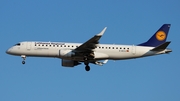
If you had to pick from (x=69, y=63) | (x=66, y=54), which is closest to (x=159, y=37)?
(x=69, y=63)

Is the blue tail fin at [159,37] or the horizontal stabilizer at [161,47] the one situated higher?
the blue tail fin at [159,37]

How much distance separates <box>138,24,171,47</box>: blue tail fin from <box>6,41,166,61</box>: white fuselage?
2.00m

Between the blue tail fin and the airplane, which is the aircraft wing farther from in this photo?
the blue tail fin

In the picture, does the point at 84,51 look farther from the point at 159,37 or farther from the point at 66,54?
the point at 159,37

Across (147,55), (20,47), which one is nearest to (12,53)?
(20,47)

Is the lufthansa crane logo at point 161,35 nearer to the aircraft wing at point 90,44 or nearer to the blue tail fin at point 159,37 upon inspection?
the blue tail fin at point 159,37

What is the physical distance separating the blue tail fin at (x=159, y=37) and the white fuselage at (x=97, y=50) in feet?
6.56

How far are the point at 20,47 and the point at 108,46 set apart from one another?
12691mm

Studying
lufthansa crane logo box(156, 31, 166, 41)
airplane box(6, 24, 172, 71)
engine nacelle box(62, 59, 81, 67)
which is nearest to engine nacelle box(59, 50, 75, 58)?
airplane box(6, 24, 172, 71)

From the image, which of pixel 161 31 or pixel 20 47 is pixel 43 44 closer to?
pixel 20 47

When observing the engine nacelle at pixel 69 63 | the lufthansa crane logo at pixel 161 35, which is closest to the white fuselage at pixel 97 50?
the lufthansa crane logo at pixel 161 35

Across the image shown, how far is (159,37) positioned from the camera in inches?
2547

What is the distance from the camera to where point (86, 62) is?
6256 centimetres

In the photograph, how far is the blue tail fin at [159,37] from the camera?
210 feet
